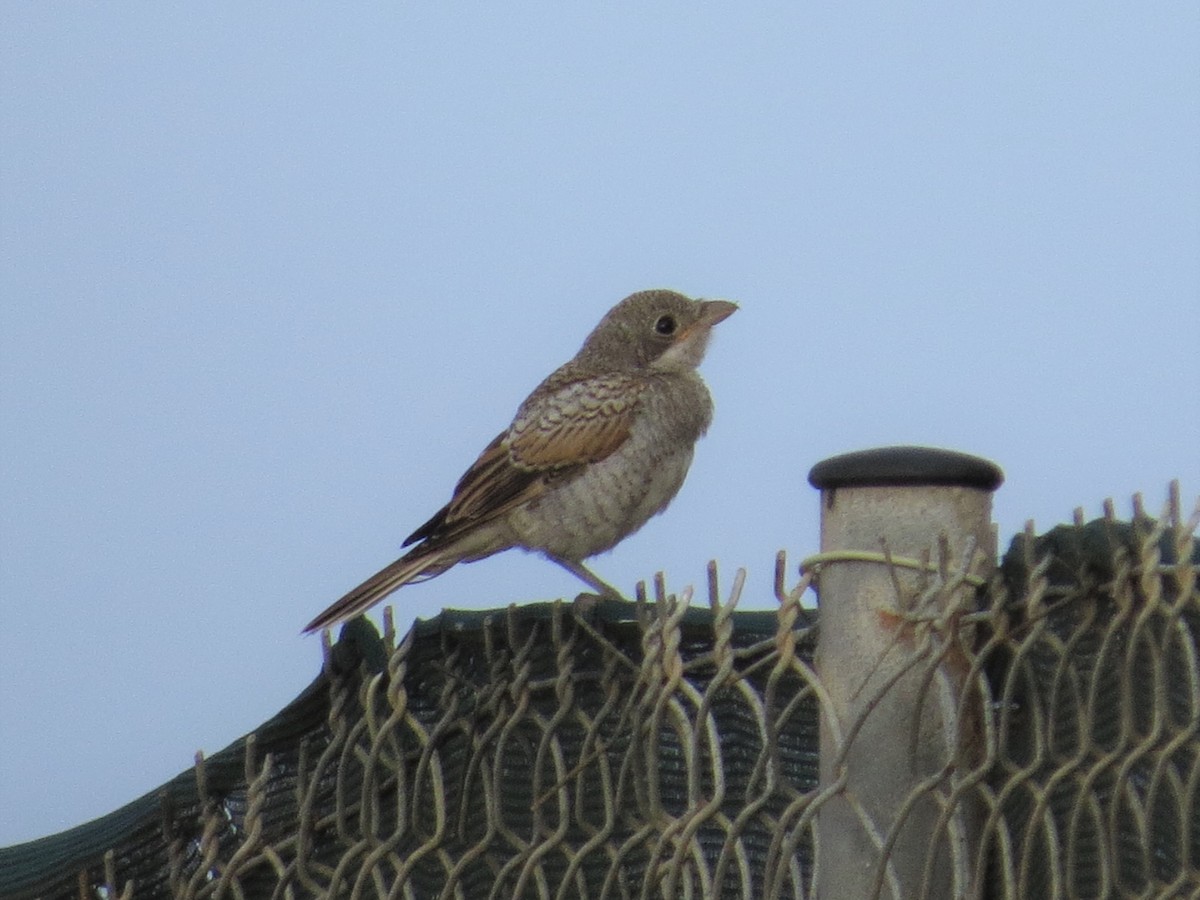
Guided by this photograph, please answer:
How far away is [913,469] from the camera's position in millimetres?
3334

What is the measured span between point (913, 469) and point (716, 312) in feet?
18.9

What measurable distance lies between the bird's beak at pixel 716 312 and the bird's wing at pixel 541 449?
961 mm

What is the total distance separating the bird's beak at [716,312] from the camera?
903 cm

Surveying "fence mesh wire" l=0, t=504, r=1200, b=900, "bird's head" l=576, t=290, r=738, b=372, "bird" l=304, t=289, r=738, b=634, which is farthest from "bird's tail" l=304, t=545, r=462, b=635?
"fence mesh wire" l=0, t=504, r=1200, b=900

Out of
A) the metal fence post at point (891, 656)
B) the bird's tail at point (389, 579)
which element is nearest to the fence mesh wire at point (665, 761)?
the metal fence post at point (891, 656)

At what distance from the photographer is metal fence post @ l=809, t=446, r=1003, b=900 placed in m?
3.25

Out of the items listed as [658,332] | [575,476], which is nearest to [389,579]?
[575,476]

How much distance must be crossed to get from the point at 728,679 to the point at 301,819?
1.04 meters

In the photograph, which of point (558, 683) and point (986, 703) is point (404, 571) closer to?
point (558, 683)

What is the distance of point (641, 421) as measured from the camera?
26.6 ft

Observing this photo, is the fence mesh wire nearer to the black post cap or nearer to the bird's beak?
the black post cap

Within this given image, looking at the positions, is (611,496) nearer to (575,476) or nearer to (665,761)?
(575,476)

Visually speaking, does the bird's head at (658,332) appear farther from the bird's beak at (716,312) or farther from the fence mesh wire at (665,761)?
the fence mesh wire at (665,761)

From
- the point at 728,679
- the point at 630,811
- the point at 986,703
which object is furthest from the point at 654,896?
the point at 986,703
